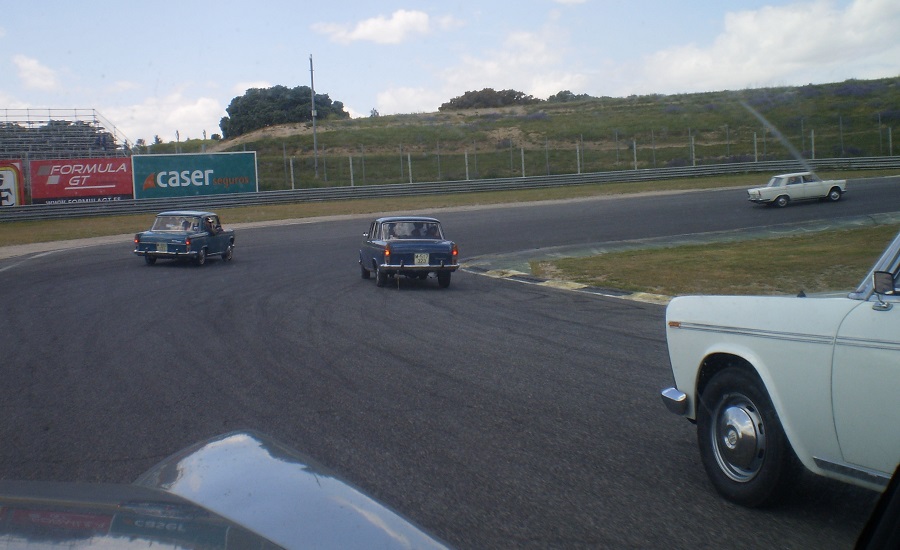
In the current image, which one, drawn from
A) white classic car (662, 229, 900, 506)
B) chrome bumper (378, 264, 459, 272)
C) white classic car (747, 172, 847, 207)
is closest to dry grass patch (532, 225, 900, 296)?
chrome bumper (378, 264, 459, 272)

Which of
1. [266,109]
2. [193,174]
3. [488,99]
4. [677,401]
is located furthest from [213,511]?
[488,99]

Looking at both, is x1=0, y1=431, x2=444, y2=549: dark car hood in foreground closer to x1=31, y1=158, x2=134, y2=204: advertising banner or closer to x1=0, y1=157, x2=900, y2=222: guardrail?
x1=0, y1=157, x2=900, y2=222: guardrail

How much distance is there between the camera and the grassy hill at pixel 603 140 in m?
39.2

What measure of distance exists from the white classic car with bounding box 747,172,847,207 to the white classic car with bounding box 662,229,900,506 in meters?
29.0

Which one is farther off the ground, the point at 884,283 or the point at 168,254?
the point at 884,283

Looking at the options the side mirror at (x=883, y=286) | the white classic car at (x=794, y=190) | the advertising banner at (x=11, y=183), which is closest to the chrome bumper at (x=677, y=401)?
the side mirror at (x=883, y=286)

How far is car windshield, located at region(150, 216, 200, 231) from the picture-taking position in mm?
21281

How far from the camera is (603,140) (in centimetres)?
5369

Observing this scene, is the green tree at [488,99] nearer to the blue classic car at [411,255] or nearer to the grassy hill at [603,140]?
the grassy hill at [603,140]

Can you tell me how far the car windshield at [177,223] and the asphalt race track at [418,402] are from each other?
16.7 ft

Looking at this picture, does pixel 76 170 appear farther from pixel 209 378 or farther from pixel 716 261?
pixel 209 378

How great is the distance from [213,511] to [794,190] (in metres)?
33.0

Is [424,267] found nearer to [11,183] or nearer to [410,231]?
[410,231]

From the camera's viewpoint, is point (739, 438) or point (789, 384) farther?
point (739, 438)
